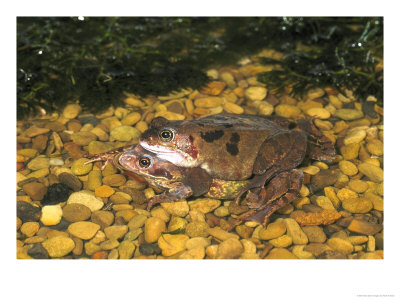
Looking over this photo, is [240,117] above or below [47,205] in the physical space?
above

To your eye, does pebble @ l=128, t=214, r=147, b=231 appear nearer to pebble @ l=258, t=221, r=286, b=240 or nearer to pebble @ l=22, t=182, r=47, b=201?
pebble @ l=22, t=182, r=47, b=201

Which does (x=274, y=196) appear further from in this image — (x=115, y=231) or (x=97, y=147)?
(x=97, y=147)

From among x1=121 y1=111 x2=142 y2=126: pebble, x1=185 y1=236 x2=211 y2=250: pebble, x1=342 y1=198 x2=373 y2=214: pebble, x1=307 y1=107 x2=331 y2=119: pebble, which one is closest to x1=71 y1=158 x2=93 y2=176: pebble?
x1=121 y1=111 x2=142 y2=126: pebble

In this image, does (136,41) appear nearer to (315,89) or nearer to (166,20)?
(166,20)

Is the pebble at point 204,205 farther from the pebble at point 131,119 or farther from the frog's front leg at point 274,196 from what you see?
the pebble at point 131,119

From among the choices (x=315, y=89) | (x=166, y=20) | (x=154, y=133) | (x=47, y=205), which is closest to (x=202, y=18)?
(x=166, y=20)

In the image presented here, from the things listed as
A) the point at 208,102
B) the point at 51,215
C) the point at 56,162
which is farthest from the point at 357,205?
the point at 56,162
